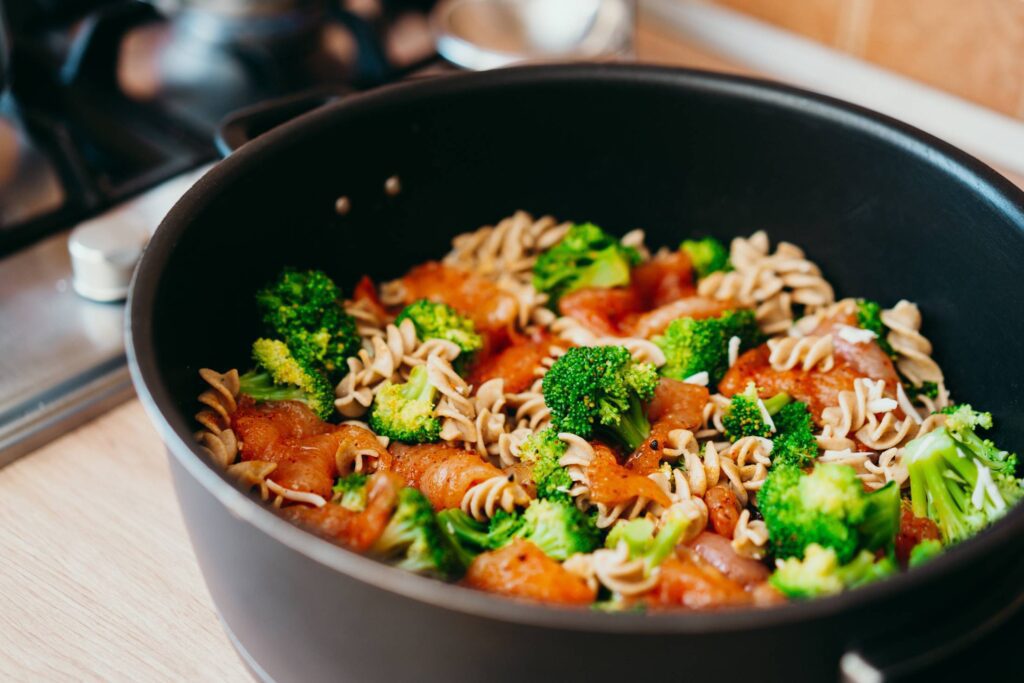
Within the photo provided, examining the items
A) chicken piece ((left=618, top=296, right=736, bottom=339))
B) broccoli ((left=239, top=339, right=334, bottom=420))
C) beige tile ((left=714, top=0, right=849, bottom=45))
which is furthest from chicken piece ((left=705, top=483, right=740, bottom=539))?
beige tile ((left=714, top=0, right=849, bottom=45))

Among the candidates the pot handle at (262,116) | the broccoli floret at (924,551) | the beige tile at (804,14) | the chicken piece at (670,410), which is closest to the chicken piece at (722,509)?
the chicken piece at (670,410)

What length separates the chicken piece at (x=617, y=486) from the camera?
1323 millimetres

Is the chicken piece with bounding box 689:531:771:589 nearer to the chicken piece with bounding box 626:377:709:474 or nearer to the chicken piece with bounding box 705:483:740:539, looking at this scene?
the chicken piece with bounding box 705:483:740:539

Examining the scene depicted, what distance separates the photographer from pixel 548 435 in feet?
4.61

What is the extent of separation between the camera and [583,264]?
1.77 meters

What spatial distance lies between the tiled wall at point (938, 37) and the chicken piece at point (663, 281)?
2.83 ft

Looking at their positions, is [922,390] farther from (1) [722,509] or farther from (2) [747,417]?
(1) [722,509]

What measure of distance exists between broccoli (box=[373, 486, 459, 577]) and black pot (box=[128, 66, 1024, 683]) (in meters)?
0.15

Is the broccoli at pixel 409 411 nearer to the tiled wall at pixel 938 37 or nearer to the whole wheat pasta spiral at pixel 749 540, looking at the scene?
the whole wheat pasta spiral at pixel 749 540

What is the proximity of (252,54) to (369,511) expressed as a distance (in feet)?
4.87

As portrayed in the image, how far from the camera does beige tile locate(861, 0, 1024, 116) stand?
2.08 meters

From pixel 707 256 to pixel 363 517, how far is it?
2.83 ft

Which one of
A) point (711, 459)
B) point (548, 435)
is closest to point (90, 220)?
point (548, 435)

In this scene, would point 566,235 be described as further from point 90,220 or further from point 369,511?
point 90,220
